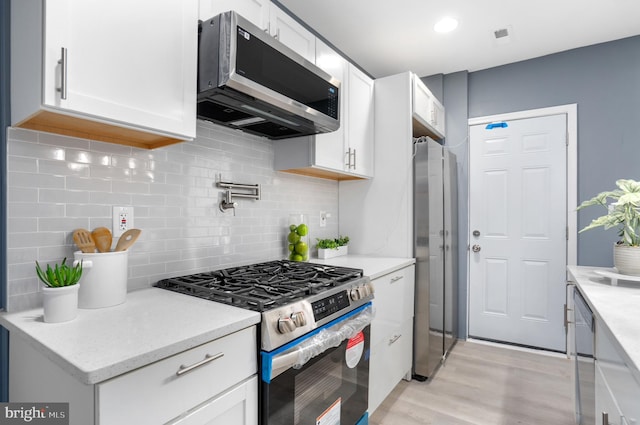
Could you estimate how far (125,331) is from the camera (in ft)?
3.18

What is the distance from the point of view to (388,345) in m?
2.20

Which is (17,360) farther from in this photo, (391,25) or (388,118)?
(391,25)

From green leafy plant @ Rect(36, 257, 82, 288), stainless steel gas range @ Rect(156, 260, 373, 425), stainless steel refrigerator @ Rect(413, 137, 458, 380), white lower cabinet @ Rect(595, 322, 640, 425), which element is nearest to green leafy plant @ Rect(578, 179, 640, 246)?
white lower cabinet @ Rect(595, 322, 640, 425)

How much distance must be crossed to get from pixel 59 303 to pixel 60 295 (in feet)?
0.08

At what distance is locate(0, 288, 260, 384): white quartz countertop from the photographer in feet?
2.60

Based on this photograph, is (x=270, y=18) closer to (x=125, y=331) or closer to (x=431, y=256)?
(x=125, y=331)

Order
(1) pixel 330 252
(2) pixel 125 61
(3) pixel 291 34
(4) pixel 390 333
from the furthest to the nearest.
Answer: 1. (1) pixel 330 252
2. (4) pixel 390 333
3. (3) pixel 291 34
4. (2) pixel 125 61

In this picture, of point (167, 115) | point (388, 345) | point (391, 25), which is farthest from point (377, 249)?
A: point (167, 115)

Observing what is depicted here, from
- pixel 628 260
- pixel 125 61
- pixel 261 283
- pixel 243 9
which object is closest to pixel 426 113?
pixel 628 260

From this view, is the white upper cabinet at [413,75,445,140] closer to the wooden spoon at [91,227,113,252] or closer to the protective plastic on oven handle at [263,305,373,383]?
the protective plastic on oven handle at [263,305,373,383]

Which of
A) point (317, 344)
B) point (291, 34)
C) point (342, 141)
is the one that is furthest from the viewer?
point (342, 141)

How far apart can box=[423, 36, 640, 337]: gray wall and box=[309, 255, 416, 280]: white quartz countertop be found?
175cm

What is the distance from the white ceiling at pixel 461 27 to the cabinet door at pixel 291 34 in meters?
0.50

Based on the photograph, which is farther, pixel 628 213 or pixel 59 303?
pixel 628 213
